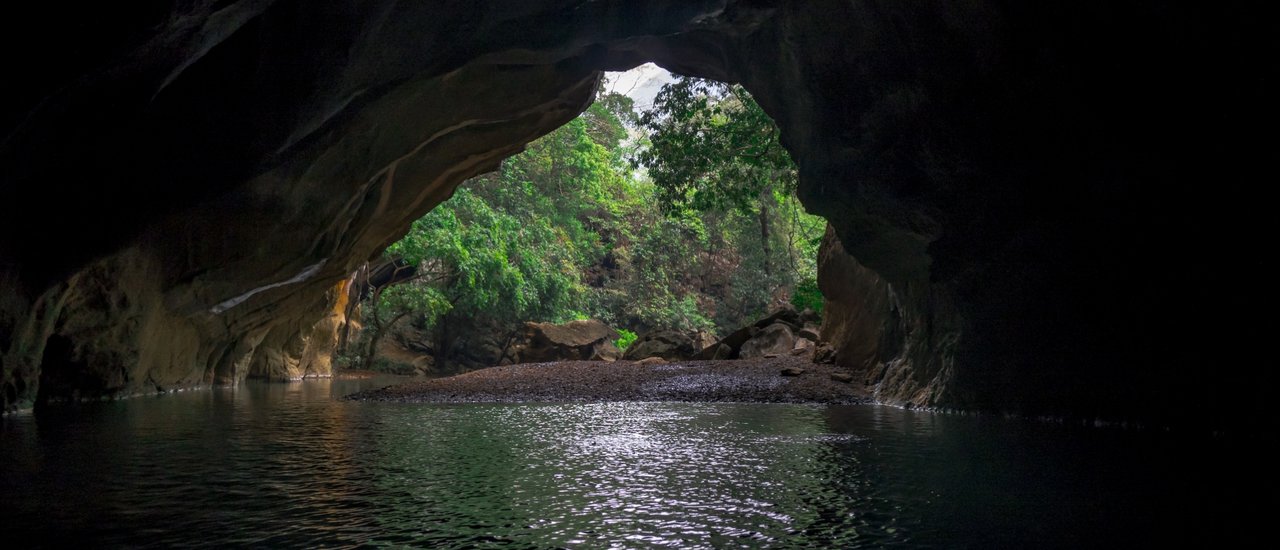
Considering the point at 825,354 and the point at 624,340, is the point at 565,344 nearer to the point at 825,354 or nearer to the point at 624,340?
→ the point at 624,340

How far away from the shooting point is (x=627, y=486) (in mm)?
4383

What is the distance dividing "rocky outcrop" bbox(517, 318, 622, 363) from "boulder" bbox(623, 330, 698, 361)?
514 centimetres

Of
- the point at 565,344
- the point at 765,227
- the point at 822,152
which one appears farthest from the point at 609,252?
the point at 822,152

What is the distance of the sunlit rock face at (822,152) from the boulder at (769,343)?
5931mm

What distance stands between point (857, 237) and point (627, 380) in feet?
17.2

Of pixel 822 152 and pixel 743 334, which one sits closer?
pixel 822 152

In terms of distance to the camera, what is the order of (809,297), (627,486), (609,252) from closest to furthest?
(627,486) < (809,297) < (609,252)

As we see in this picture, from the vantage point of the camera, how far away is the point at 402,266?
2911cm

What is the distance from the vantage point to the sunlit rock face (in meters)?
6.14

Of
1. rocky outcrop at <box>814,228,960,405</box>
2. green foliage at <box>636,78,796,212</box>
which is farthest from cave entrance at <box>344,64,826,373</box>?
rocky outcrop at <box>814,228,960,405</box>

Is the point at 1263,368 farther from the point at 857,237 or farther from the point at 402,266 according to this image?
the point at 402,266

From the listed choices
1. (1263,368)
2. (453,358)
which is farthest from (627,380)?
(453,358)

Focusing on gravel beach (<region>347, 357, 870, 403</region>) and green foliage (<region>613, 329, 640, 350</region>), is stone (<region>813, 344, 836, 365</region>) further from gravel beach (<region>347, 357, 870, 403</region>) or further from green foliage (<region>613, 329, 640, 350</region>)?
green foliage (<region>613, 329, 640, 350</region>)

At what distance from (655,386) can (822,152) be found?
5.17 m
